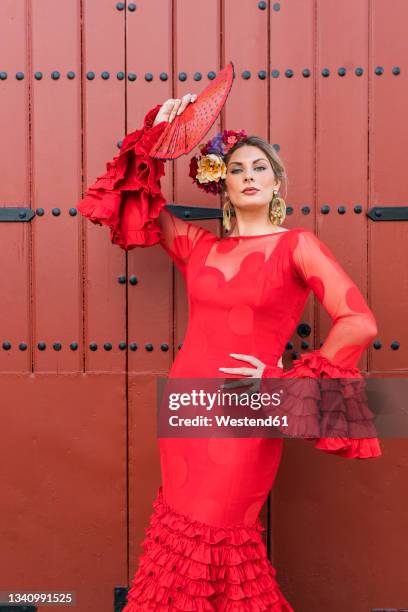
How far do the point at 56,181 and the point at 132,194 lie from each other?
39cm

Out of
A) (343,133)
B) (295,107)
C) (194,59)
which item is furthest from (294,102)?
(194,59)

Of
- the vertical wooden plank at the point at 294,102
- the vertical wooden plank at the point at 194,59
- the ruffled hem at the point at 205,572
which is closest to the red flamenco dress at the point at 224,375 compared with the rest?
the ruffled hem at the point at 205,572

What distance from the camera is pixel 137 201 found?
154 cm

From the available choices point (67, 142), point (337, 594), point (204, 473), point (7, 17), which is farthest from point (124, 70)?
point (337, 594)

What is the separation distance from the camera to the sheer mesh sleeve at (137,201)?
1.47 m

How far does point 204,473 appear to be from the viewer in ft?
4.42

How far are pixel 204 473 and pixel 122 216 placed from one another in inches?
28.8

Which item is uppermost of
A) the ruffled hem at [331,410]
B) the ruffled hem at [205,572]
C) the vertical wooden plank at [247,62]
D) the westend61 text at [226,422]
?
the vertical wooden plank at [247,62]

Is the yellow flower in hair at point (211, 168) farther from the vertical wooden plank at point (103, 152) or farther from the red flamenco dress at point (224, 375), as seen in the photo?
the vertical wooden plank at point (103, 152)

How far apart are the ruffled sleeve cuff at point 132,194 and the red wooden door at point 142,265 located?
0.26 meters

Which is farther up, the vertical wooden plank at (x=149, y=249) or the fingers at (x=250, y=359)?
the vertical wooden plank at (x=149, y=249)

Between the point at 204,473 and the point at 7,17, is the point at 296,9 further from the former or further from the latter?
the point at 204,473

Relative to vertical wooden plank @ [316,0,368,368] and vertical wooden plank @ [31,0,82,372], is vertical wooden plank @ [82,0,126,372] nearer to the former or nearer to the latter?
vertical wooden plank @ [31,0,82,372]

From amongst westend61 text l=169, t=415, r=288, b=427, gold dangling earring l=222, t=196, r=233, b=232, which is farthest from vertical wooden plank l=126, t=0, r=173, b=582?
westend61 text l=169, t=415, r=288, b=427
